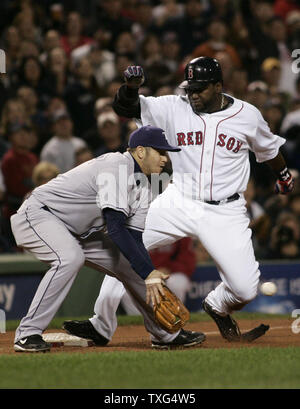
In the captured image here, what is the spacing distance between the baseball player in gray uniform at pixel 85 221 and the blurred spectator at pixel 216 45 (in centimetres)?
641

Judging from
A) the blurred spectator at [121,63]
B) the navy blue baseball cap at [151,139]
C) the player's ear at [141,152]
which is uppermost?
the navy blue baseball cap at [151,139]

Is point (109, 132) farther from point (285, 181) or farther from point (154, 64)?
point (285, 181)

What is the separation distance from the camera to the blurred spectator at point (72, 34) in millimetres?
11766

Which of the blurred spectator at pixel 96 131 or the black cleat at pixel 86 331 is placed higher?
the blurred spectator at pixel 96 131

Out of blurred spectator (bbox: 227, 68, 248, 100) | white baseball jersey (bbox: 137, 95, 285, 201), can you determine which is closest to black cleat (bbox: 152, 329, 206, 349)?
white baseball jersey (bbox: 137, 95, 285, 201)

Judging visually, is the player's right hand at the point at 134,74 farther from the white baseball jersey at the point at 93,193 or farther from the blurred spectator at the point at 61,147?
the blurred spectator at the point at 61,147

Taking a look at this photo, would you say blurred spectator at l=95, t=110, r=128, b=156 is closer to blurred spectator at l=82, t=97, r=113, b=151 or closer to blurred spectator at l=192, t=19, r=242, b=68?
blurred spectator at l=82, t=97, r=113, b=151

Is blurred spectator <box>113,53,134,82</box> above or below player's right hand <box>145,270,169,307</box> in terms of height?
above

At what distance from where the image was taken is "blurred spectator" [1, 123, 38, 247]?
9281 mm

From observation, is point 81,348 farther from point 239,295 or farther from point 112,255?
point 239,295

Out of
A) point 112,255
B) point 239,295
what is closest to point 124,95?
point 112,255

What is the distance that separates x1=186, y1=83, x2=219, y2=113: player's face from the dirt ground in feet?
5.60

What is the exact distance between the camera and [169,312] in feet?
18.6

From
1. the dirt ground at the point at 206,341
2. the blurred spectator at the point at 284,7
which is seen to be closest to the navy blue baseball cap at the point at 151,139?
the dirt ground at the point at 206,341
